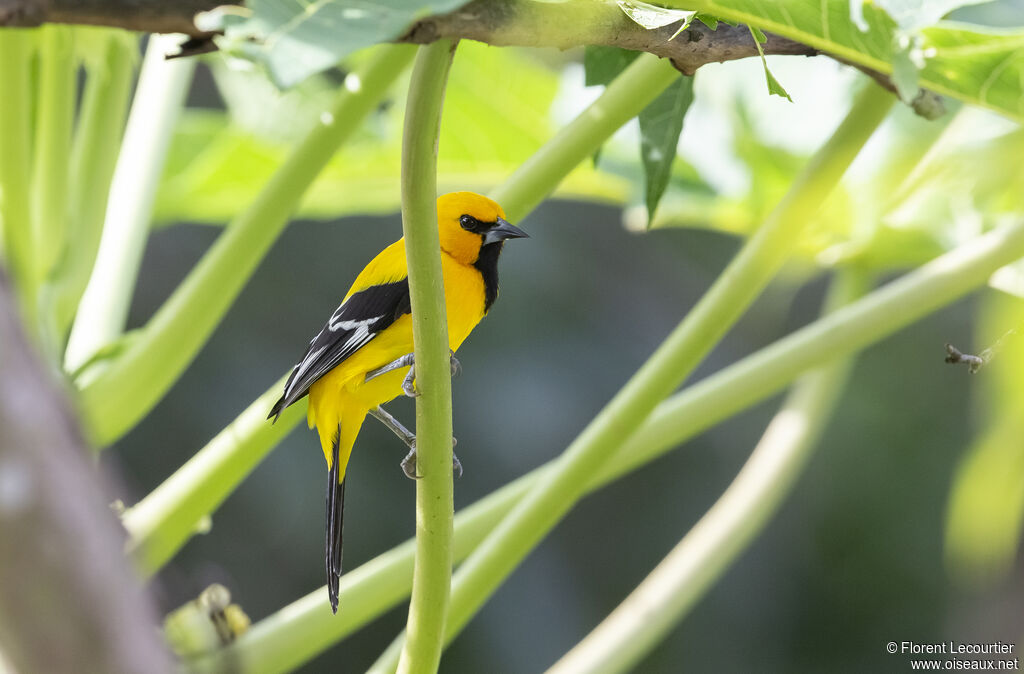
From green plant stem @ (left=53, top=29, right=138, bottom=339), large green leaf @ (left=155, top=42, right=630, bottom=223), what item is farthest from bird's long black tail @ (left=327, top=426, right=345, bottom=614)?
large green leaf @ (left=155, top=42, right=630, bottom=223)

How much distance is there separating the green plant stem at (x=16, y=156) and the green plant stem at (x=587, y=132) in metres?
0.50

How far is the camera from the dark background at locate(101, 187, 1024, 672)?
3.16m

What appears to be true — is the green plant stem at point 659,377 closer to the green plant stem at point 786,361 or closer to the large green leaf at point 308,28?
the green plant stem at point 786,361

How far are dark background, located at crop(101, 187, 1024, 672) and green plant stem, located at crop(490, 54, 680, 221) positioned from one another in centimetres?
204

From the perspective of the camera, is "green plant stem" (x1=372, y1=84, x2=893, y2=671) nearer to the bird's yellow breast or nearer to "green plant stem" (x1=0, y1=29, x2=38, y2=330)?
the bird's yellow breast

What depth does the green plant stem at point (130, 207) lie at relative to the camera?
1.14 meters

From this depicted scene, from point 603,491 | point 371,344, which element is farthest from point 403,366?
point 603,491

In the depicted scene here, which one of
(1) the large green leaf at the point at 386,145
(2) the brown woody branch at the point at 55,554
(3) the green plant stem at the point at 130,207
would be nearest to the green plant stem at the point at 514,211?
(3) the green plant stem at the point at 130,207

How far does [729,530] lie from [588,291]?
8.77 ft

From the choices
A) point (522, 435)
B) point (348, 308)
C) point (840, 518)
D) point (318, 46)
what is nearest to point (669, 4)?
point (318, 46)

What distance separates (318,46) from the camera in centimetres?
45

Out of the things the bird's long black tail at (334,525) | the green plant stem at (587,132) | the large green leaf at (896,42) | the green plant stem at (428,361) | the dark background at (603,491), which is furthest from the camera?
the dark background at (603,491)

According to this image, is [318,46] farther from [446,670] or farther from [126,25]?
[446,670]

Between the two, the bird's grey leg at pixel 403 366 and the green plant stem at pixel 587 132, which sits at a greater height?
the green plant stem at pixel 587 132
